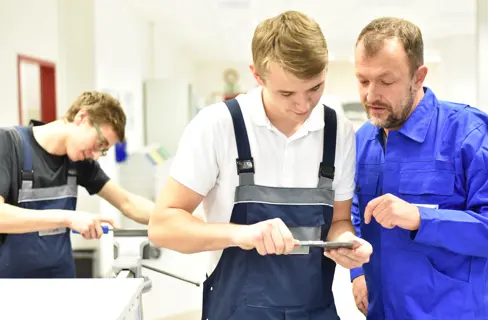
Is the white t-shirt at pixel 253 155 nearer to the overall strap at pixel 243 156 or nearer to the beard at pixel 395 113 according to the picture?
the overall strap at pixel 243 156

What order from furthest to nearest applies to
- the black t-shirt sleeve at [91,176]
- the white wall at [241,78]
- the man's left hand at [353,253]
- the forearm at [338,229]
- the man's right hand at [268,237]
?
the white wall at [241,78] < the black t-shirt sleeve at [91,176] < the forearm at [338,229] < the man's left hand at [353,253] < the man's right hand at [268,237]

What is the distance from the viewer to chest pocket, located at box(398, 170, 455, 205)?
1.40 metres

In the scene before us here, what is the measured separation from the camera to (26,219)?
6.25 feet

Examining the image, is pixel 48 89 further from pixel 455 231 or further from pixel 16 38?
pixel 455 231

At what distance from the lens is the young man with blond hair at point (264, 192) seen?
1220mm

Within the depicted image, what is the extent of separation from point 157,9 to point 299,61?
20.2 ft

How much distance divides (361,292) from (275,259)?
46cm

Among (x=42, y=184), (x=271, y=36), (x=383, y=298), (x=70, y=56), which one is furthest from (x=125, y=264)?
(x=70, y=56)

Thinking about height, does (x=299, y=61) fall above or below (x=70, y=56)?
below

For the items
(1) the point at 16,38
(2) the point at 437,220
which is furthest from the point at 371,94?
(1) the point at 16,38

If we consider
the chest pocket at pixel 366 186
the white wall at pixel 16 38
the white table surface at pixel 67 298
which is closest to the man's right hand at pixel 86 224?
the white table surface at pixel 67 298

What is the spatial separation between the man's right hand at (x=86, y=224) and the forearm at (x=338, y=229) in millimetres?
1057

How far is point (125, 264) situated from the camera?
1.97 metres

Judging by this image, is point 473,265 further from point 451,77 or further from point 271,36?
point 451,77
